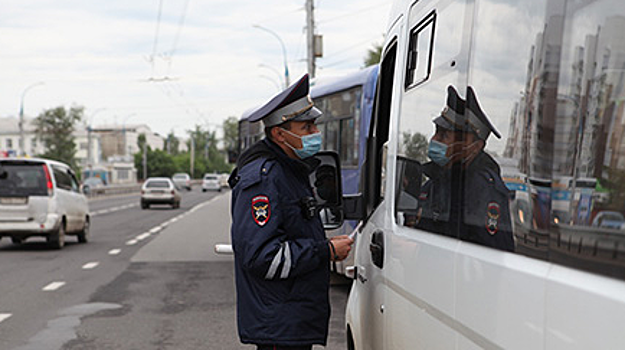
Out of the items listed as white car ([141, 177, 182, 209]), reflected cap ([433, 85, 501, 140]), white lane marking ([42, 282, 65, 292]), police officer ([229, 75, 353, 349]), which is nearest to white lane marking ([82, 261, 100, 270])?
white lane marking ([42, 282, 65, 292])


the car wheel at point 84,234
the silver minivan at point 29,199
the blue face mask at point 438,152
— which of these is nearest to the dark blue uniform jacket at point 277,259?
the blue face mask at point 438,152

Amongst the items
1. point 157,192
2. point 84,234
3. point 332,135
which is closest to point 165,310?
point 332,135

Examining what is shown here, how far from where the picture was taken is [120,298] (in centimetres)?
1087

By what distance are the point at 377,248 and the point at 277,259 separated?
481 millimetres

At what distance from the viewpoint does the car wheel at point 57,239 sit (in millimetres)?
18391

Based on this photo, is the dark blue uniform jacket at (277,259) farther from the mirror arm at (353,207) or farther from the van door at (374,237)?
the mirror arm at (353,207)

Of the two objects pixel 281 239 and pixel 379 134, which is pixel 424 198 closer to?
pixel 281 239

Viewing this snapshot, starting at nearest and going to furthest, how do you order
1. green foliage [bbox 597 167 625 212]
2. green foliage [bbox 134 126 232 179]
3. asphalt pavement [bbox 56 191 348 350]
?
green foliage [bbox 597 167 625 212], asphalt pavement [bbox 56 191 348 350], green foliage [bbox 134 126 232 179]

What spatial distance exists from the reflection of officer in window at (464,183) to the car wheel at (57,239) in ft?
53.0

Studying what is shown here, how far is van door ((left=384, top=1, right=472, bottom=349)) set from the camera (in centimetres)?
275

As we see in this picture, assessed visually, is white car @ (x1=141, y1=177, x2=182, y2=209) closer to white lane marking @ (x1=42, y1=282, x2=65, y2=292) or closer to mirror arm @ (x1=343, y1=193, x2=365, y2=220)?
white lane marking @ (x1=42, y1=282, x2=65, y2=292)

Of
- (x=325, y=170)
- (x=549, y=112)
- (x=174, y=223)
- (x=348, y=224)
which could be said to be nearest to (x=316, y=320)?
(x=325, y=170)

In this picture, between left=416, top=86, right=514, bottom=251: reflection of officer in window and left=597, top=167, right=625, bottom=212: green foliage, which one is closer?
left=597, top=167, right=625, bottom=212: green foliage

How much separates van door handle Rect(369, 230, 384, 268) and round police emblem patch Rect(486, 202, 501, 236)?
51.5 inches
